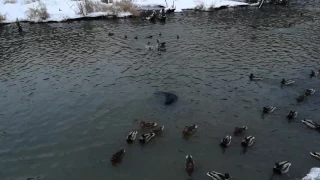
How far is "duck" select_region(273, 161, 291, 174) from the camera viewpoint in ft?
51.6

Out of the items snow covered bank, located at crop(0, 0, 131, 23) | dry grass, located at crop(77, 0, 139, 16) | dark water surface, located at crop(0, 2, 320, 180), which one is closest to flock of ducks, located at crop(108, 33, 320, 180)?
dark water surface, located at crop(0, 2, 320, 180)

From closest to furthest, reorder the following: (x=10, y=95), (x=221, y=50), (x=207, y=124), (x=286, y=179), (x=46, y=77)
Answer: (x=286, y=179) → (x=207, y=124) → (x=10, y=95) → (x=46, y=77) → (x=221, y=50)

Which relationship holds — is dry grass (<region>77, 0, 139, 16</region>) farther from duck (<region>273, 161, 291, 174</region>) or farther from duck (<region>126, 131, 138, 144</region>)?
duck (<region>273, 161, 291, 174</region>)

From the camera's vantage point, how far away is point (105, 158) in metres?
17.2

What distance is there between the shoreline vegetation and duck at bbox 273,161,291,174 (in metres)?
39.4

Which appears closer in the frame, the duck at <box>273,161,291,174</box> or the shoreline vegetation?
the duck at <box>273,161,291,174</box>

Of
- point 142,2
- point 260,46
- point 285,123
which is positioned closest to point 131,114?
point 285,123

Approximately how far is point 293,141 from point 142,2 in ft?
147

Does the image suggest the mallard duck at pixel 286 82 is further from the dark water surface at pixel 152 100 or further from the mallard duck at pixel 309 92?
the mallard duck at pixel 309 92

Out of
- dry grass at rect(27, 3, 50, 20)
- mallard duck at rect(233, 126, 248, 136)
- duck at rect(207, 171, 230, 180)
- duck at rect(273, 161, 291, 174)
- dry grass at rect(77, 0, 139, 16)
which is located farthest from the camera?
dry grass at rect(77, 0, 139, 16)

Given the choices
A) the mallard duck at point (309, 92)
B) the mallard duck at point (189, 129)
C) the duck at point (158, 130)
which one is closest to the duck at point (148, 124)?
the duck at point (158, 130)

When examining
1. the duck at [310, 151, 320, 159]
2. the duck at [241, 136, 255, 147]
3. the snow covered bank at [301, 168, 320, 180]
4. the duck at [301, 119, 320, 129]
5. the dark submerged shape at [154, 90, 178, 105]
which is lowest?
the snow covered bank at [301, 168, 320, 180]

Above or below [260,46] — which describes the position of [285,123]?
below

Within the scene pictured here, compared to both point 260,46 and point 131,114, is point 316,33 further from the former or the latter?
point 131,114
